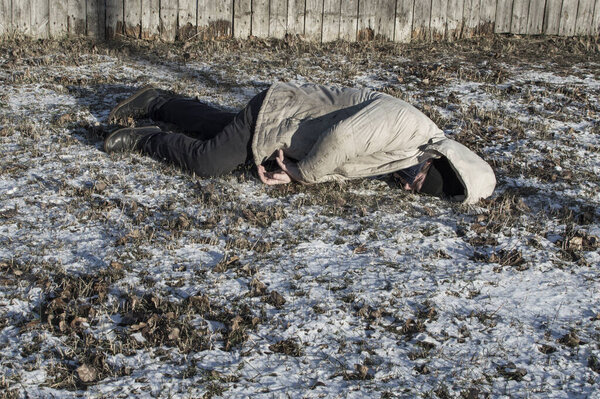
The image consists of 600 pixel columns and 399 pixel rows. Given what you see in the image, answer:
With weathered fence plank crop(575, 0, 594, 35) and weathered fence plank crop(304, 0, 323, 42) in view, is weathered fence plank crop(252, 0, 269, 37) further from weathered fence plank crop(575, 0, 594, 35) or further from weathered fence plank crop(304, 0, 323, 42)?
weathered fence plank crop(575, 0, 594, 35)

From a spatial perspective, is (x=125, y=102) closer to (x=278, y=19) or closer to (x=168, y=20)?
(x=168, y=20)

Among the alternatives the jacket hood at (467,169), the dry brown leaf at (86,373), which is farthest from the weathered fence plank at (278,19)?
the dry brown leaf at (86,373)

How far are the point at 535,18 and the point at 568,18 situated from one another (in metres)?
0.60

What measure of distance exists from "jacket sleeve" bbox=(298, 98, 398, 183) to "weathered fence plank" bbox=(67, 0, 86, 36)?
5242 mm

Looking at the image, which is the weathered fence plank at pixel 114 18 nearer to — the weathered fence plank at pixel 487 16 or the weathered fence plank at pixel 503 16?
the weathered fence plank at pixel 487 16

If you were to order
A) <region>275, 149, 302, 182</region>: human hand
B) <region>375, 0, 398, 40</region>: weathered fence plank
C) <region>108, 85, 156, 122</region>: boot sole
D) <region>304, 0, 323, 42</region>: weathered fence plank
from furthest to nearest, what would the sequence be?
<region>375, 0, 398, 40</region>: weathered fence plank, <region>304, 0, 323, 42</region>: weathered fence plank, <region>108, 85, 156, 122</region>: boot sole, <region>275, 149, 302, 182</region>: human hand

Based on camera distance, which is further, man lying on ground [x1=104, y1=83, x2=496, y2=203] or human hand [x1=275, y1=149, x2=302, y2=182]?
human hand [x1=275, y1=149, x2=302, y2=182]

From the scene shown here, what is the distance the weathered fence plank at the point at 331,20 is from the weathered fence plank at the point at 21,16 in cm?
420

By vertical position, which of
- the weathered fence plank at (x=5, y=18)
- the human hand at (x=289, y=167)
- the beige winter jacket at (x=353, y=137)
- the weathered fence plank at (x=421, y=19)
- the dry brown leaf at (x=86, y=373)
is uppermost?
the weathered fence plank at (x=421, y=19)

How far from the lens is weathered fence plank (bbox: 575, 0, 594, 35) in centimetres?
1079

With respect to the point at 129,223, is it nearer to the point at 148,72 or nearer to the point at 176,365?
the point at 176,365

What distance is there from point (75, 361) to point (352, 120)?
2.86 meters

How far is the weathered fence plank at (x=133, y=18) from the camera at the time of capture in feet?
29.9

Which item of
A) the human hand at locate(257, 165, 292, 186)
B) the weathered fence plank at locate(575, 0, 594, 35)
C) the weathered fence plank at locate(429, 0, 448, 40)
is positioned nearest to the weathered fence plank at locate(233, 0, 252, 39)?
the weathered fence plank at locate(429, 0, 448, 40)
